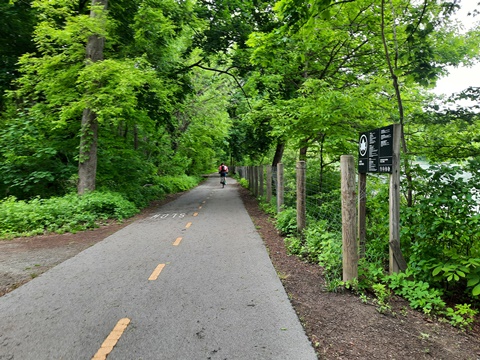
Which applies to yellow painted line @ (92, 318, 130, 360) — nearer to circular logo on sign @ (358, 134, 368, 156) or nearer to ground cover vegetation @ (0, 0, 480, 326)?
ground cover vegetation @ (0, 0, 480, 326)

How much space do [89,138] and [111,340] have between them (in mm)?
9756

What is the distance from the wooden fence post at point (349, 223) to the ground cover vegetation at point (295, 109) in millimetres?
247

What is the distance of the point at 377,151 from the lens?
4.34 metres

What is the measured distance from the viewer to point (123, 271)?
5.17 meters

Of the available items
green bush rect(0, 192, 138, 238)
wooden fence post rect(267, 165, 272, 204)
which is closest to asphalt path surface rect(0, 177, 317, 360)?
green bush rect(0, 192, 138, 238)

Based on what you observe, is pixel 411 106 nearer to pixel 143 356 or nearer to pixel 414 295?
pixel 414 295

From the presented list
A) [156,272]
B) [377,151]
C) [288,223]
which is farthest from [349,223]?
[288,223]

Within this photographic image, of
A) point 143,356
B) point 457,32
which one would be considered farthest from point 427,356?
point 457,32

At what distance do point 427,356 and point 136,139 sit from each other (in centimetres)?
1875

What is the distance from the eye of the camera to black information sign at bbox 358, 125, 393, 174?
4.06 meters

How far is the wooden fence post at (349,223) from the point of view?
14.1 feet

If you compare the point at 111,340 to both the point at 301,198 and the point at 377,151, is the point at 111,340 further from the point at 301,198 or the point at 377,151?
the point at 301,198

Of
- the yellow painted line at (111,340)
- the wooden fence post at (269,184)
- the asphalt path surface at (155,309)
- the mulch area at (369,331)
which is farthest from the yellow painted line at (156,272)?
the wooden fence post at (269,184)

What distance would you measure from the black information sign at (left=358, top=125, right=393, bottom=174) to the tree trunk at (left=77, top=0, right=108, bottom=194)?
989cm
